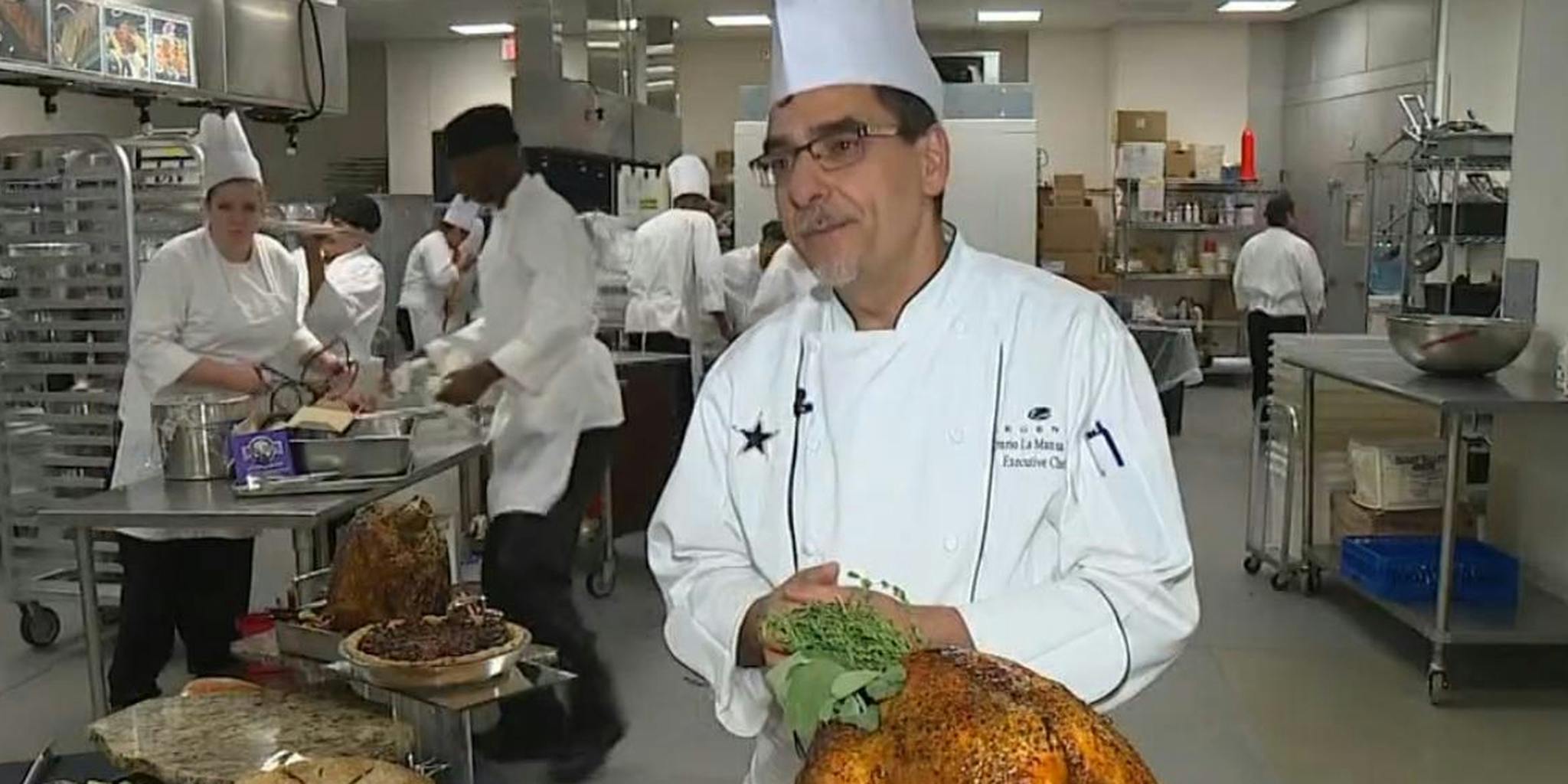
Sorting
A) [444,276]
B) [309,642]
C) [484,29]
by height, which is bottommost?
[309,642]

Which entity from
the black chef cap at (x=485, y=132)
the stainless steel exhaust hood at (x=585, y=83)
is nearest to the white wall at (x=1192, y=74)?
the stainless steel exhaust hood at (x=585, y=83)

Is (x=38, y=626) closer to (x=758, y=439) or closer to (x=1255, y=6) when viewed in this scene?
(x=758, y=439)

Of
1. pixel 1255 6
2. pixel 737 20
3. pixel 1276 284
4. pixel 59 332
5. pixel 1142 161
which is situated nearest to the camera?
pixel 59 332

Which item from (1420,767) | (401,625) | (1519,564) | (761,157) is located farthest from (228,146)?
(1519,564)

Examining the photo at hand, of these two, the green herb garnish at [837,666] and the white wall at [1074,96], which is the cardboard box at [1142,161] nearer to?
the white wall at [1074,96]

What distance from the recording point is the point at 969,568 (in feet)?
4.35

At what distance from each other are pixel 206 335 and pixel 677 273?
10.5 ft

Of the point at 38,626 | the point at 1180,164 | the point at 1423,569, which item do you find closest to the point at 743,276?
the point at 38,626

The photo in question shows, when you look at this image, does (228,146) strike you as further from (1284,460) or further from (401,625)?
(1284,460)

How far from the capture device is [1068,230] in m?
10.3

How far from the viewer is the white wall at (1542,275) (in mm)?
4098

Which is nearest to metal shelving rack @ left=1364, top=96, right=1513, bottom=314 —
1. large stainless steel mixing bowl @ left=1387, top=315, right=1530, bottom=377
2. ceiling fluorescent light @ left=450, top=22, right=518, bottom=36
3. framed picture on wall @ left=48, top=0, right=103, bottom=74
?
large stainless steel mixing bowl @ left=1387, top=315, right=1530, bottom=377

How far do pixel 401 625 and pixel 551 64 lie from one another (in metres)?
2.89

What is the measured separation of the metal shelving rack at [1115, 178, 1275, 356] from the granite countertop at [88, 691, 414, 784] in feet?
30.3
